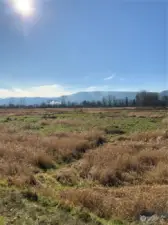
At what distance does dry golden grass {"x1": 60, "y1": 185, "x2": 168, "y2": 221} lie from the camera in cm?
630

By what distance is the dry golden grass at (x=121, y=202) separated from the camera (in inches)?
248

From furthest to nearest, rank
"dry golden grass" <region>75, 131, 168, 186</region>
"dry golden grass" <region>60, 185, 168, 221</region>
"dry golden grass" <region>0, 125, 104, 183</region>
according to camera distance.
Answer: "dry golden grass" <region>0, 125, 104, 183</region> → "dry golden grass" <region>75, 131, 168, 186</region> → "dry golden grass" <region>60, 185, 168, 221</region>

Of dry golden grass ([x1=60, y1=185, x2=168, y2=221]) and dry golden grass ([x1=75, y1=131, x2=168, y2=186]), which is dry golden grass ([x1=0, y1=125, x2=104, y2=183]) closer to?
dry golden grass ([x1=75, y1=131, x2=168, y2=186])

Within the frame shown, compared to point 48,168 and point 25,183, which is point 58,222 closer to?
point 25,183

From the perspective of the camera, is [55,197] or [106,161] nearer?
[55,197]

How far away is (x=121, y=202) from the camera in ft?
22.8

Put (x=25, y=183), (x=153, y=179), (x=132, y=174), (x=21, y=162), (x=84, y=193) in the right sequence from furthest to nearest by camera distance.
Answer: (x=21, y=162) → (x=132, y=174) → (x=153, y=179) → (x=25, y=183) → (x=84, y=193)

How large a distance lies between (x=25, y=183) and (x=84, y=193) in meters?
2.07

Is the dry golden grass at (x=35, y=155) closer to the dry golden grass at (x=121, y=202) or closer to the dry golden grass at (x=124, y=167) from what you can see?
the dry golden grass at (x=124, y=167)

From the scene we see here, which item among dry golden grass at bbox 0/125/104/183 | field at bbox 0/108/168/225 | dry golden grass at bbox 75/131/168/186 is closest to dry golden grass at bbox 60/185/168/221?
field at bbox 0/108/168/225

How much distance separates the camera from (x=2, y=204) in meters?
6.21

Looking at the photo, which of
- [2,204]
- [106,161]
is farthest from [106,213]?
[106,161]

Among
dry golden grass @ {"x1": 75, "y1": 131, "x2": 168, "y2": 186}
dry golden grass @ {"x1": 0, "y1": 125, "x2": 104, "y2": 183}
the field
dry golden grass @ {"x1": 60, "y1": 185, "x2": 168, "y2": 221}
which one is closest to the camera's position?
the field

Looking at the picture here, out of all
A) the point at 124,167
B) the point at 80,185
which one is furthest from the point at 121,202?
the point at 124,167
